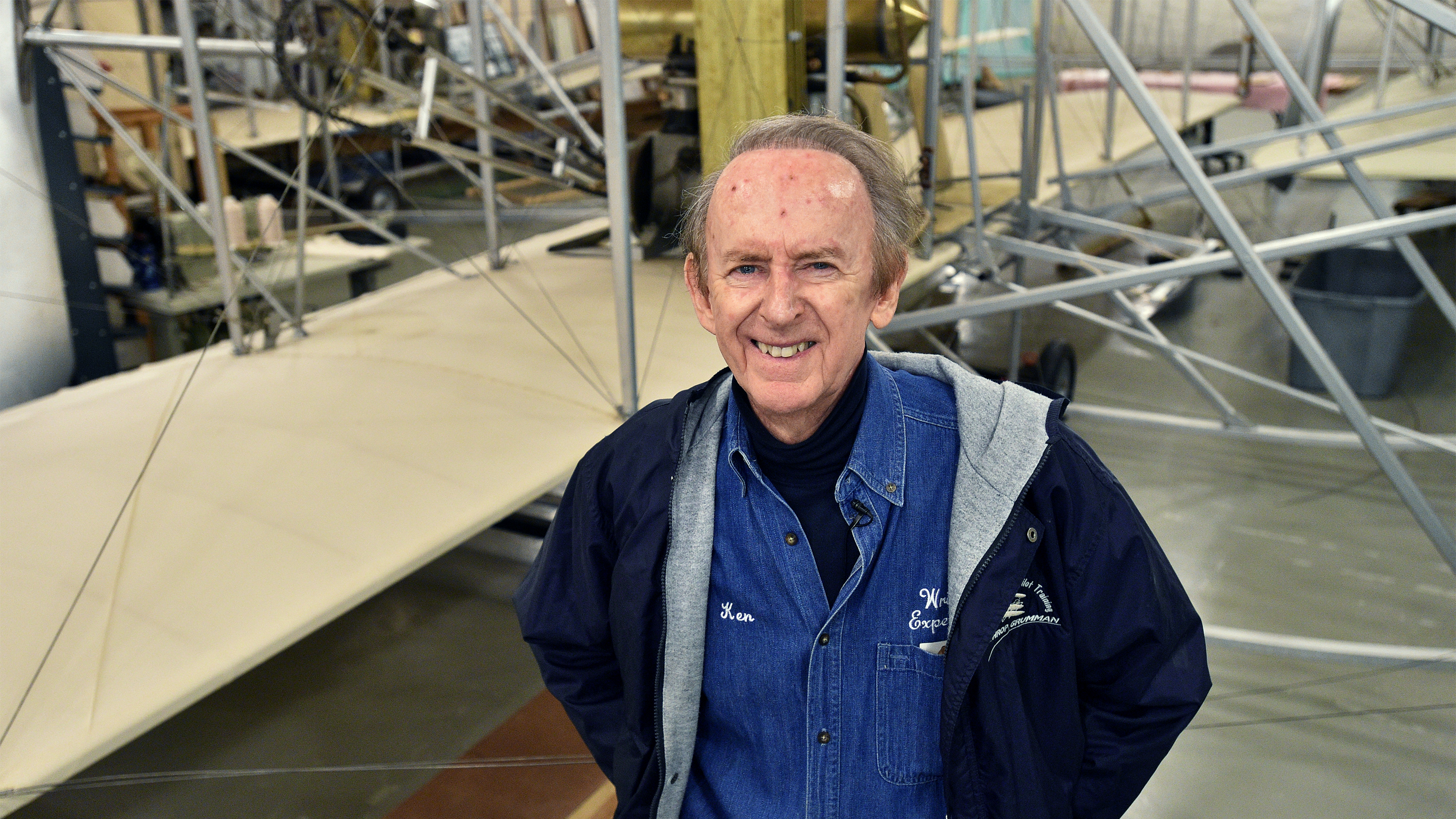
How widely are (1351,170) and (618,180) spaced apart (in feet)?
11.1

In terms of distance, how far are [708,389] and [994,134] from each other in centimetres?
657

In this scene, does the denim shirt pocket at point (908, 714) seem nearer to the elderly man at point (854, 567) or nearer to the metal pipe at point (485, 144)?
the elderly man at point (854, 567)

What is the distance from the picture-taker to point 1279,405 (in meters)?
5.28

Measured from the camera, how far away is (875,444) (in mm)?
1264

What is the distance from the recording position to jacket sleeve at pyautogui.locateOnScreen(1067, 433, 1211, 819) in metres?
1.19

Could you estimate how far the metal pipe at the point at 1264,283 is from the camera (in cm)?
266

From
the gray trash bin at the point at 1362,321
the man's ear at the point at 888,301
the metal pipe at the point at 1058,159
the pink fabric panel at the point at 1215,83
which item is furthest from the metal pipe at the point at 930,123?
the pink fabric panel at the point at 1215,83

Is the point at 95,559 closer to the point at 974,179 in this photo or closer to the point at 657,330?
the point at 657,330

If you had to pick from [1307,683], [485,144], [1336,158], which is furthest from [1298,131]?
[485,144]

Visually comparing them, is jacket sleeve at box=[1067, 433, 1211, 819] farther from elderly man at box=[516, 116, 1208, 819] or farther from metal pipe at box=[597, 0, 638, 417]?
metal pipe at box=[597, 0, 638, 417]

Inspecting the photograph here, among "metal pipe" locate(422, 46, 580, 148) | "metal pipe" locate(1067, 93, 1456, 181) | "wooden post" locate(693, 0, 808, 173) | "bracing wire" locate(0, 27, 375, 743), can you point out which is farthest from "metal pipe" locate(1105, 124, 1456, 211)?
"bracing wire" locate(0, 27, 375, 743)

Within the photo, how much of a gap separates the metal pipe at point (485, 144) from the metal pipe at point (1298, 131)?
290 centimetres

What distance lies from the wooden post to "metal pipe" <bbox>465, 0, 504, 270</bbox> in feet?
3.40

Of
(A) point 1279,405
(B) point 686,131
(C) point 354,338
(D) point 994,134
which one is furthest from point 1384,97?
(C) point 354,338
